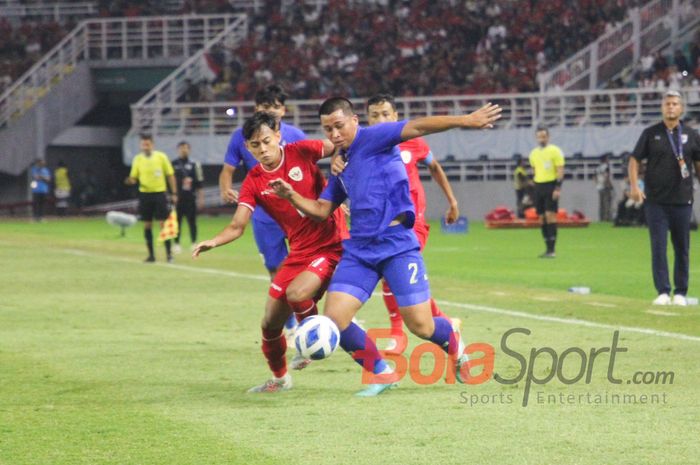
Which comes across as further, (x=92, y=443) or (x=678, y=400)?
(x=678, y=400)

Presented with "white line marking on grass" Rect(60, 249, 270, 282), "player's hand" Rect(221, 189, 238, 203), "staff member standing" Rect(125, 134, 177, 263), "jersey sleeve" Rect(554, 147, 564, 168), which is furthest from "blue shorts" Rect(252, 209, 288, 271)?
"jersey sleeve" Rect(554, 147, 564, 168)

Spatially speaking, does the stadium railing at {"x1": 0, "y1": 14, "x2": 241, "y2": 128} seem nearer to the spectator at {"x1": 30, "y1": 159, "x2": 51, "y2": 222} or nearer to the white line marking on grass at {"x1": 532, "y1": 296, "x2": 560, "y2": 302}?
the spectator at {"x1": 30, "y1": 159, "x2": 51, "y2": 222}

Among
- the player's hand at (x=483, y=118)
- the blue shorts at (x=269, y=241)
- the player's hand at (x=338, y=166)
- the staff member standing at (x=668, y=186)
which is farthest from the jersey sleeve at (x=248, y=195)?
the staff member standing at (x=668, y=186)

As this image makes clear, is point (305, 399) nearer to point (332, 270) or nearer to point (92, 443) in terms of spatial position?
point (332, 270)

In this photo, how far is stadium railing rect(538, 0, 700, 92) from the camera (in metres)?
43.9

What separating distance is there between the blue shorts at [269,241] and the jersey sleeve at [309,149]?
2517mm

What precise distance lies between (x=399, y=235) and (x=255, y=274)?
12445mm

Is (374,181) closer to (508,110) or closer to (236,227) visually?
(236,227)

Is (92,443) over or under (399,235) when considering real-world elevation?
under

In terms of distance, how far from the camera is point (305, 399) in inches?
365

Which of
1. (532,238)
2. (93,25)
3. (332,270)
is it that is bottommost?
(532,238)

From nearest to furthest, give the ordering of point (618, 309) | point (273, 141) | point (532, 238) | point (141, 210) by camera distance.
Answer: point (273, 141)
point (618, 309)
point (141, 210)
point (532, 238)

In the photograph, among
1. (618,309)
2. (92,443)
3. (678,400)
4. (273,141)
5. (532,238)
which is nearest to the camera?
(92,443)

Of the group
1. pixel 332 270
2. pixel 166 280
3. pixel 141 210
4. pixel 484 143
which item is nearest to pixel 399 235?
pixel 332 270
